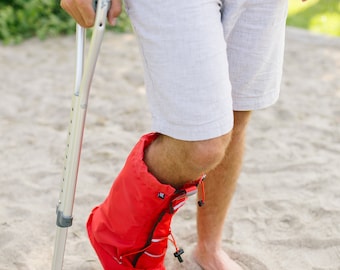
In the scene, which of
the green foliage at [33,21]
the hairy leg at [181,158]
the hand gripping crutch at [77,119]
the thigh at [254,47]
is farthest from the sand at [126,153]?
the thigh at [254,47]

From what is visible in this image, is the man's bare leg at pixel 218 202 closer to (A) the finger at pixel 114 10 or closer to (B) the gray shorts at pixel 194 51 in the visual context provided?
(B) the gray shorts at pixel 194 51

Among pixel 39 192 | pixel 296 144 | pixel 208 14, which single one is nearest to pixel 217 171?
pixel 208 14

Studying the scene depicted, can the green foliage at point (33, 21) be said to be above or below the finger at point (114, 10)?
below

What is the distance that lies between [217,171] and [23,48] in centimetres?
367

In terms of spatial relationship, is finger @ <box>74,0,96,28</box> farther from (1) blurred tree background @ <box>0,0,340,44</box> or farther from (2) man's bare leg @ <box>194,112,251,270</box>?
(1) blurred tree background @ <box>0,0,340,44</box>

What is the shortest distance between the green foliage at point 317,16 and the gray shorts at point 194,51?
168 inches

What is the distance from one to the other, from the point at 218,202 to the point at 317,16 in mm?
4446

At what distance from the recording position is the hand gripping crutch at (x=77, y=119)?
1.97 metres

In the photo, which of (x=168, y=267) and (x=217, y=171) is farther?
(x=168, y=267)

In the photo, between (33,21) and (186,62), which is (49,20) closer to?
(33,21)

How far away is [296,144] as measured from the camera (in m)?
3.87

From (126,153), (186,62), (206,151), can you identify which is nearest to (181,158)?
(206,151)

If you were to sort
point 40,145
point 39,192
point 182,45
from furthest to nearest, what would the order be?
1. point 40,145
2. point 39,192
3. point 182,45

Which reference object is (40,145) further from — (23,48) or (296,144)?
(23,48)
